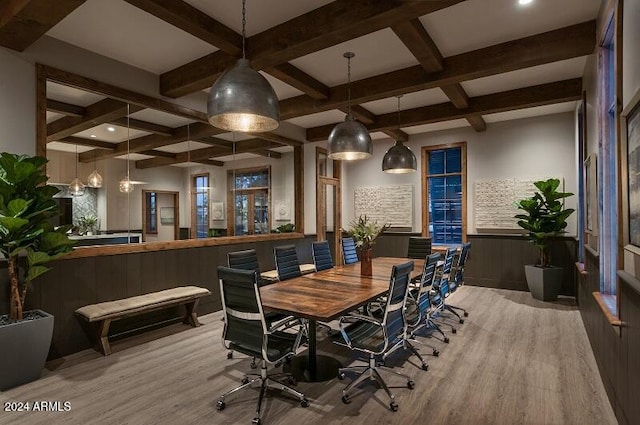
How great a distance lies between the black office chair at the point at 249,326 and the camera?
228 centimetres

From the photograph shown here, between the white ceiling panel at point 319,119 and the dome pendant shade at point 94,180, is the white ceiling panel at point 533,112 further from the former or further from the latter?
the dome pendant shade at point 94,180

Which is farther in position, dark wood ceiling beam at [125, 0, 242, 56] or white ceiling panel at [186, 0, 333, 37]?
white ceiling panel at [186, 0, 333, 37]

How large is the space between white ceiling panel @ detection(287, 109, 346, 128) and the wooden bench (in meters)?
3.52

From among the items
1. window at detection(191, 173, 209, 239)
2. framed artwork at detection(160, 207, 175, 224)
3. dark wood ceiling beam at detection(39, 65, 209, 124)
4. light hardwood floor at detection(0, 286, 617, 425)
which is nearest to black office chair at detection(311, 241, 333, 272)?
light hardwood floor at detection(0, 286, 617, 425)

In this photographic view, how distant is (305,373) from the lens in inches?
117

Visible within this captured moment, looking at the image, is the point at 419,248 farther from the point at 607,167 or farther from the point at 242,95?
the point at 242,95

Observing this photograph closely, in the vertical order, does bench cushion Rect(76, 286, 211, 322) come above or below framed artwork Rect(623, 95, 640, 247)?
below

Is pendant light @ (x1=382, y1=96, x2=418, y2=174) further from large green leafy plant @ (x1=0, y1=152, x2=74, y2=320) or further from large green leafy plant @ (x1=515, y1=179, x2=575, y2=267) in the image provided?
large green leafy plant @ (x1=0, y1=152, x2=74, y2=320)

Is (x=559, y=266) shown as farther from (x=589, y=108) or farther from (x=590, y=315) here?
(x=589, y=108)

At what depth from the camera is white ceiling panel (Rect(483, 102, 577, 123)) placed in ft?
18.7

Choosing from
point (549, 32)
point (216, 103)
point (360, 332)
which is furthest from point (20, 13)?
point (549, 32)

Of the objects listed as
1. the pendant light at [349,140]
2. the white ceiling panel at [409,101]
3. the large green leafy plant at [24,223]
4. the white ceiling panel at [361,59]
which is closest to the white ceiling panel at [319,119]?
the white ceiling panel at [409,101]

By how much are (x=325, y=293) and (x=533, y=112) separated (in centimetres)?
538

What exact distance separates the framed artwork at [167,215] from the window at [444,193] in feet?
16.2
